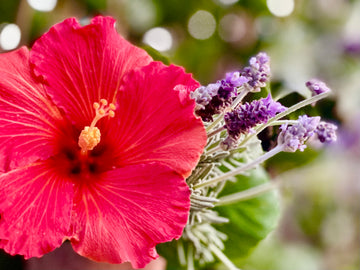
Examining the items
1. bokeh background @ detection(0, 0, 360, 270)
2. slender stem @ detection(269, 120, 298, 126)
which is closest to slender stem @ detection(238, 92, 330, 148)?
slender stem @ detection(269, 120, 298, 126)

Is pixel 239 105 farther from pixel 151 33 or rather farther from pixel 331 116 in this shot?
pixel 151 33

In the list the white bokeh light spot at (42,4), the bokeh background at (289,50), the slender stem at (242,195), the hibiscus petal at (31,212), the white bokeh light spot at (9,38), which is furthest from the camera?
the bokeh background at (289,50)

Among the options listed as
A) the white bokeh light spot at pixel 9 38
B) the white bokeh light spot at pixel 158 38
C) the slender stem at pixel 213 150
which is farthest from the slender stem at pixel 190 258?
the white bokeh light spot at pixel 158 38

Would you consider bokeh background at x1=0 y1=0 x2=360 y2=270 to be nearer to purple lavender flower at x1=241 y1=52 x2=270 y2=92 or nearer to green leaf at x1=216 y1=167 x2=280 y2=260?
green leaf at x1=216 y1=167 x2=280 y2=260

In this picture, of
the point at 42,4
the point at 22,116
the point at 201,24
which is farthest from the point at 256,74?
the point at 201,24

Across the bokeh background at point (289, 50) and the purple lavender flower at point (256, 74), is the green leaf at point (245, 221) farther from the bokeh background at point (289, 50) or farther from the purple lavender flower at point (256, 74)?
the bokeh background at point (289, 50)
